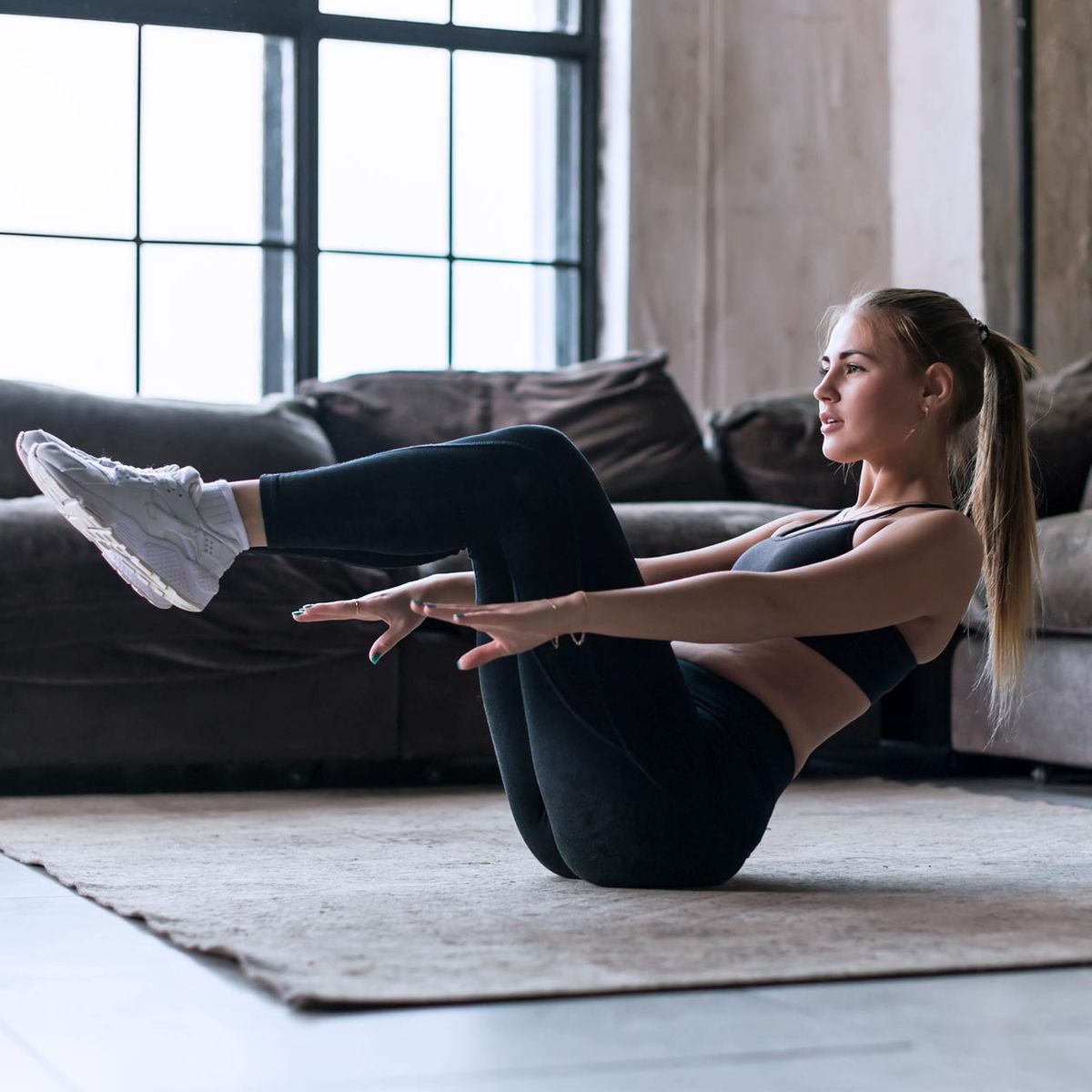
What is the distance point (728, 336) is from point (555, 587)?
350cm

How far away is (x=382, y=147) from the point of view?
5000 millimetres

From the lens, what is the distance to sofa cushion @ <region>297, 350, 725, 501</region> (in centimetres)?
411

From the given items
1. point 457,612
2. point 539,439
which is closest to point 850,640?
point 539,439

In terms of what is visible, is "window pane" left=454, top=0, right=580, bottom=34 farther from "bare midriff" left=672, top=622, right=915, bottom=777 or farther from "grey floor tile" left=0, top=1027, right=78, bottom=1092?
"grey floor tile" left=0, top=1027, right=78, bottom=1092

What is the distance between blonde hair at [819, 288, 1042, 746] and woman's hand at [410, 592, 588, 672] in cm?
66

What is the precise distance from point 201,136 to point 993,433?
3.33 metres

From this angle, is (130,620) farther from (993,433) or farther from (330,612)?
(993,433)

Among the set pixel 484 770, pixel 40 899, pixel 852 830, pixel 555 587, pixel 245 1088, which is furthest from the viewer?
pixel 484 770

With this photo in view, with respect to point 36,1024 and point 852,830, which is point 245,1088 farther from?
point 852,830

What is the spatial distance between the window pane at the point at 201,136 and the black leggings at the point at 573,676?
321 centimetres

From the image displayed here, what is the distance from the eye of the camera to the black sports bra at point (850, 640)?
194cm

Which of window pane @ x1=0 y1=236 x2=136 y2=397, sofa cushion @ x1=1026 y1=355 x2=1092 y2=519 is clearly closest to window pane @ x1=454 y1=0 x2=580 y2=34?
window pane @ x1=0 y1=236 x2=136 y2=397

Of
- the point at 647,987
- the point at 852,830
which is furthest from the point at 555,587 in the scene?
the point at 852,830

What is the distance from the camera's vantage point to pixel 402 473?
67.4 inches
